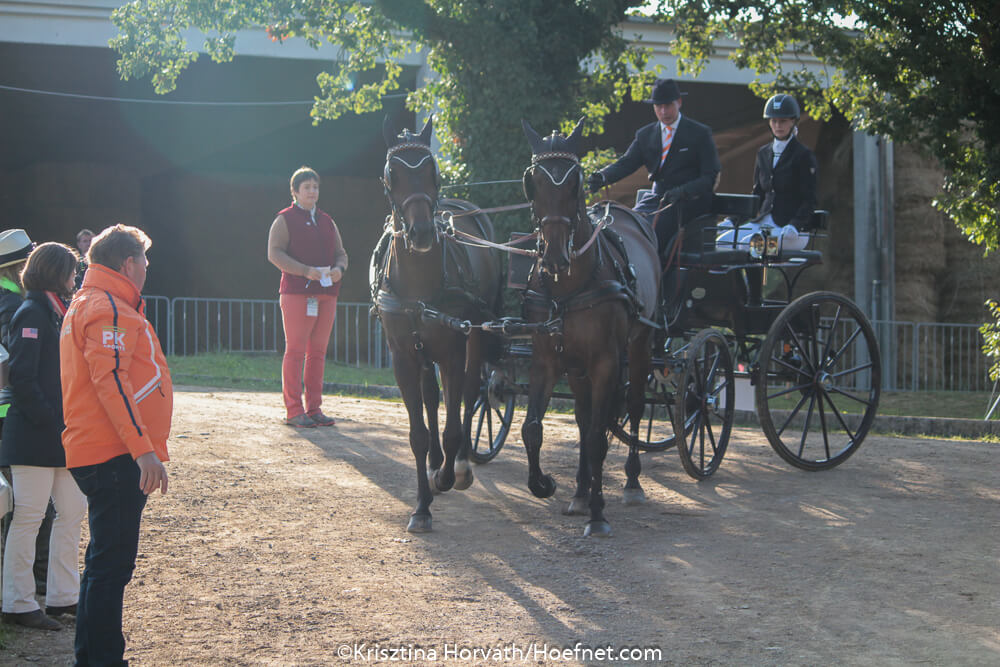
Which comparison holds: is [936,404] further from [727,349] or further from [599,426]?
[599,426]

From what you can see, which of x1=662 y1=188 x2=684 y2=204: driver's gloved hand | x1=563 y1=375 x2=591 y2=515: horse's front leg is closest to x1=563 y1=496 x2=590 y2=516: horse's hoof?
x1=563 y1=375 x2=591 y2=515: horse's front leg

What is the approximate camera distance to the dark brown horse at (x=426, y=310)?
6.02 metres

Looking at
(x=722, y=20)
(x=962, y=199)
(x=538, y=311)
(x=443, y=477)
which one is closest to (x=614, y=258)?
(x=538, y=311)

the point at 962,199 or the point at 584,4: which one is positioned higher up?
the point at 584,4

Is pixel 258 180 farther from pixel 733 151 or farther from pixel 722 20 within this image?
pixel 722 20

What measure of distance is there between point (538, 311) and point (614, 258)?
0.60m

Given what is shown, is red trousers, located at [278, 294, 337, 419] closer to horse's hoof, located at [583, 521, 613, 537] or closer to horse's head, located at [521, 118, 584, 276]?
horse's head, located at [521, 118, 584, 276]

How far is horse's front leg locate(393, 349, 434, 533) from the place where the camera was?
236 inches

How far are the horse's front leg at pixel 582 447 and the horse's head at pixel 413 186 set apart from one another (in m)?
1.20

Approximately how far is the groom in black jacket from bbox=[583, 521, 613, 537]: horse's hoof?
2514 mm

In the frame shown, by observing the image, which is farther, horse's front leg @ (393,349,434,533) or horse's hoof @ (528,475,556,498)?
horse's hoof @ (528,475,556,498)

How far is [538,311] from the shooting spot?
617cm

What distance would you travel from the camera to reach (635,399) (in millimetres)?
6941

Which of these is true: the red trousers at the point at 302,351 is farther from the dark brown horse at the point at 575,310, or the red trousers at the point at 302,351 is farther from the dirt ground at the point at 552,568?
the dark brown horse at the point at 575,310
